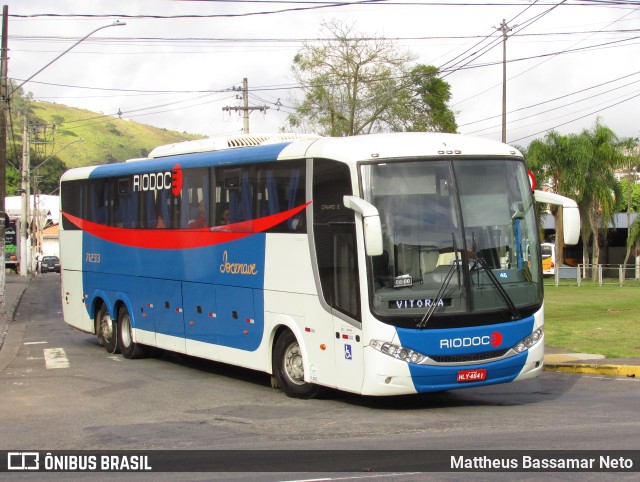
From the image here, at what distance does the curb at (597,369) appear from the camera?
14625mm

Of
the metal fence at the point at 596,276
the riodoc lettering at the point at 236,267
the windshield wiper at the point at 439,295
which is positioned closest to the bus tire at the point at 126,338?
the riodoc lettering at the point at 236,267

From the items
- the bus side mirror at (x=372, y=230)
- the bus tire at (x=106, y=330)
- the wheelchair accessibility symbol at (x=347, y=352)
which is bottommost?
the bus tire at (x=106, y=330)

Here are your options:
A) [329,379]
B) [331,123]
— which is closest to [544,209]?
[331,123]

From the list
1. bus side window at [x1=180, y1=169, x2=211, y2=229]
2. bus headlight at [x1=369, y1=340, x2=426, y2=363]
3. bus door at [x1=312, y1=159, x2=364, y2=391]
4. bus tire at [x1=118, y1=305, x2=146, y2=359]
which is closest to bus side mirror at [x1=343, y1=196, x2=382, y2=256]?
bus door at [x1=312, y1=159, x2=364, y2=391]

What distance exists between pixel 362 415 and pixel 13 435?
3899 mm

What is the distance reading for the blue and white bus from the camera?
11141 mm

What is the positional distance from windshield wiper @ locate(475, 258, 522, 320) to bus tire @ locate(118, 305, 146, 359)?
27.8 ft

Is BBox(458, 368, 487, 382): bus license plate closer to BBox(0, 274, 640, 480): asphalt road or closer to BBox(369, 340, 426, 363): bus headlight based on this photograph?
BBox(0, 274, 640, 480): asphalt road

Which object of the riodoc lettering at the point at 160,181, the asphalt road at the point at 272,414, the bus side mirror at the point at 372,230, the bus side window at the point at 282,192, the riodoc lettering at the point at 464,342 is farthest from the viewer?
the riodoc lettering at the point at 160,181

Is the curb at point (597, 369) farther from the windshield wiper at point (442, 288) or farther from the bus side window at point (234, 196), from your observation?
the bus side window at point (234, 196)

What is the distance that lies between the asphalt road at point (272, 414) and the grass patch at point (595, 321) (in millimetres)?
3116

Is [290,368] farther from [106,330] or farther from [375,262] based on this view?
[106,330]

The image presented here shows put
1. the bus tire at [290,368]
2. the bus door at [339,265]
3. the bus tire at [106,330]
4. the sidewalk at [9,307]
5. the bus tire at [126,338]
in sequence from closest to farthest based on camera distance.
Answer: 1. the bus door at [339,265]
2. the bus tire at [290,368]
3. the bus tire at [126,338]
4. the bus tire at [106,330]
5. the sidewalk at [9,307]

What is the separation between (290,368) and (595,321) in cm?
1298
